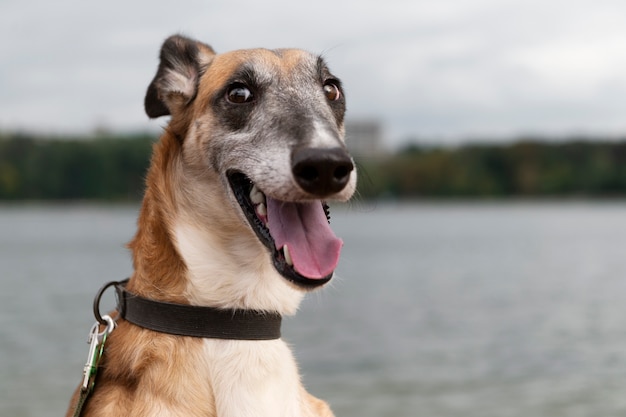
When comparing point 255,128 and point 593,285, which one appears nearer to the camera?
point 255,128

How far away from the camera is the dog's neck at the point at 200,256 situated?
430cm

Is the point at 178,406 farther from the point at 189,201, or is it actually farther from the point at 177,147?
the point at 177,147

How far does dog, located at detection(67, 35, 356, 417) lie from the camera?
4.06 metres

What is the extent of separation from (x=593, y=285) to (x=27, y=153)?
89.5 meters

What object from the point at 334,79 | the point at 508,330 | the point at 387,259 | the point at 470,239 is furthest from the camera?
the point at 470,239

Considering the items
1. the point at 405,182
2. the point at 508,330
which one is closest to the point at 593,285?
the point at 508,330

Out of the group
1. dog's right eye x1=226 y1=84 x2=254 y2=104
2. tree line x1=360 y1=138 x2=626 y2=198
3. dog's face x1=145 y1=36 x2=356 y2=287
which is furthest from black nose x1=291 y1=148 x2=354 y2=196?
tree line x1=360 y1=138 x2=626 y2=198

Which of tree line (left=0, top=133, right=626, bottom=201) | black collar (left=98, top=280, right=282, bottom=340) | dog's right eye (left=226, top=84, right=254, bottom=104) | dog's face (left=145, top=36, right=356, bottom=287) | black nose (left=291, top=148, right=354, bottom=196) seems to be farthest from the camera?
tree line (left=0, top=133, right=626, bottom=201)

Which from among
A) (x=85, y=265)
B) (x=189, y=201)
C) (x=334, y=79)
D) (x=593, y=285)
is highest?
(x=334, y=79)

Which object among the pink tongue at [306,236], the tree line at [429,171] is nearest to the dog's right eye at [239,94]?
the pink tongue at [306,236]

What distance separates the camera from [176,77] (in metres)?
4.91

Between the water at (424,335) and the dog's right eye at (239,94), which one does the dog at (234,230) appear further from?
the water at (424,335)

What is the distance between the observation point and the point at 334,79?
4941mm

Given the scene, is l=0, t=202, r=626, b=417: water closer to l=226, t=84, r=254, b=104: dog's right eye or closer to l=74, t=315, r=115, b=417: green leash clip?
l=226, t=84, r=254, b=104: dog's right eye
